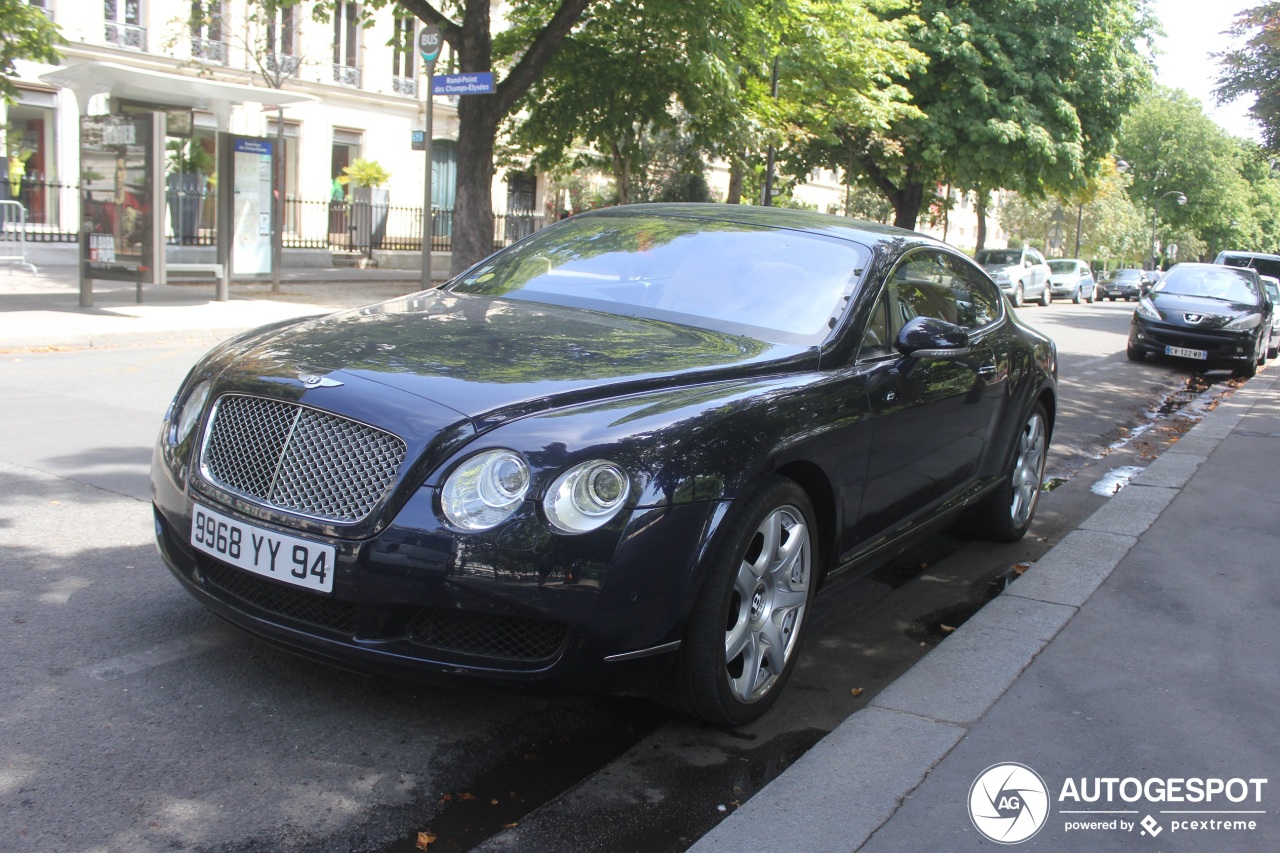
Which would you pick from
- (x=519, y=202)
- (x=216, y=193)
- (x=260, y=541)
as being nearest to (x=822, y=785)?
(x=260, y=541)

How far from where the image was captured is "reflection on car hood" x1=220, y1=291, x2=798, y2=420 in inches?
127

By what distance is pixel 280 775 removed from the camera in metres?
3.01

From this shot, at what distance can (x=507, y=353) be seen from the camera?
356 centimetres

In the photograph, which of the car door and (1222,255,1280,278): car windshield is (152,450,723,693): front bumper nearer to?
the car door

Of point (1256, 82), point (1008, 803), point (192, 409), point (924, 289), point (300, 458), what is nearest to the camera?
point (1008, 803)

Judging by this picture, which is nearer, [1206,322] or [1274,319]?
[1206,322]

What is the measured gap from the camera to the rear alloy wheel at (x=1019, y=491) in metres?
5.82

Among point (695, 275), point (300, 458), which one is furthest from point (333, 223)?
point (300, 458)

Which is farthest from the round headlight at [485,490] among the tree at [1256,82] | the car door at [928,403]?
the tree at [1256,82]

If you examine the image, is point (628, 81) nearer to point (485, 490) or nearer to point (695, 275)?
point (695, 275)

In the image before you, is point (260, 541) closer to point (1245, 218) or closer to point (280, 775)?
point (280, 775)

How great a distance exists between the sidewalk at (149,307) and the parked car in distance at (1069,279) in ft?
85.8

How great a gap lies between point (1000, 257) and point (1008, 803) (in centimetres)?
3257

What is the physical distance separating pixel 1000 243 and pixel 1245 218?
20.7m
